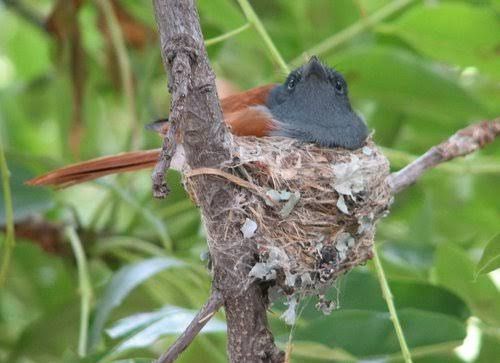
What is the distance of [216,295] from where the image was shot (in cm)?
217

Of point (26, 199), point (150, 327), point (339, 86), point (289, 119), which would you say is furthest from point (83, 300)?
point (339, 86)

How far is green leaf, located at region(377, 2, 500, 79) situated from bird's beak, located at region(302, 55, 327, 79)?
25 cm

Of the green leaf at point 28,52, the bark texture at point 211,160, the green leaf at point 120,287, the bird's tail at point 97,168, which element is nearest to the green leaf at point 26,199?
the bird's tail at point 97,168

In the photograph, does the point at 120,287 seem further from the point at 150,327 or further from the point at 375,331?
the point at 375,331

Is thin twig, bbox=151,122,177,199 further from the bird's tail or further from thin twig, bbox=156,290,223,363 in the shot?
the bird's tail

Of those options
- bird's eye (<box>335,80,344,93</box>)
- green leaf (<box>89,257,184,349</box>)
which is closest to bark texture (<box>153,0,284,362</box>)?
green leaf (<box>89,257,184,349</box>)

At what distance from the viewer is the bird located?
3051mm

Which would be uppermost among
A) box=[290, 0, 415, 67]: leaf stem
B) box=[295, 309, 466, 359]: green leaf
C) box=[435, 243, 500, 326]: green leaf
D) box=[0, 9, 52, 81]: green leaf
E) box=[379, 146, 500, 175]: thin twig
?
box=[0, 9, 52, 81]: green leaf

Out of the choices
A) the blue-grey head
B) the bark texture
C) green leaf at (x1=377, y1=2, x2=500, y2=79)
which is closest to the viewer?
the bark texture

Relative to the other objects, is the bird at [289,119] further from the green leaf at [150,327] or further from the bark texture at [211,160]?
the bark texture at [211,160]

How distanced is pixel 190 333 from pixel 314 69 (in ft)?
5.28

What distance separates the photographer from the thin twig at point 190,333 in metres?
1.97

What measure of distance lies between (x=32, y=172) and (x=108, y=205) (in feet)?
1.25

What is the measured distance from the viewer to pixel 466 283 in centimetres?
299
